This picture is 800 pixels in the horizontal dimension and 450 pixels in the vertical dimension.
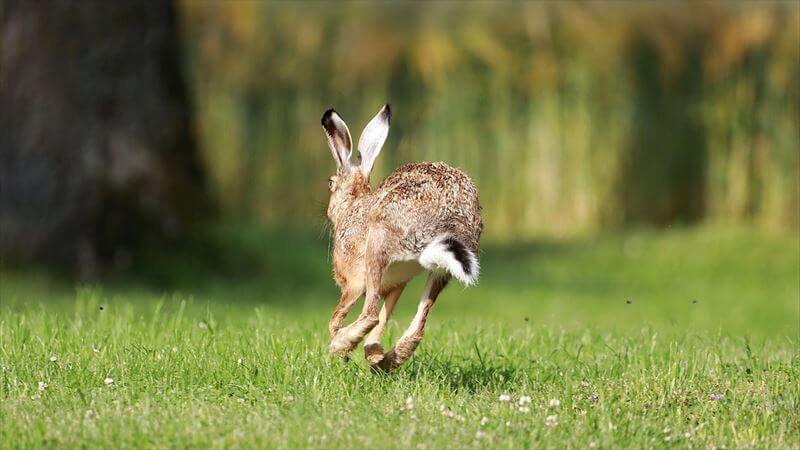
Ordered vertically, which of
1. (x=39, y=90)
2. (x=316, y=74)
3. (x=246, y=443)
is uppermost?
(x=316, y=74)

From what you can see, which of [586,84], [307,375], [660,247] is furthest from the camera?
[586,84]

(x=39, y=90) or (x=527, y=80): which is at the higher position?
(x=527, y=80)

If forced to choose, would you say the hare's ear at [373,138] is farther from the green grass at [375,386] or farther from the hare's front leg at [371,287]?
the green grass at [375,386]

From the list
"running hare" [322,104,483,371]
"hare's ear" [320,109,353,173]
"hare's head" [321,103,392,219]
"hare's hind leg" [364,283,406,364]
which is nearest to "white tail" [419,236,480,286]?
"running hare" [322,104,483,371]

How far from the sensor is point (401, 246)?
595 centimetres

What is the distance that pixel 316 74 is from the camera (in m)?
17.8

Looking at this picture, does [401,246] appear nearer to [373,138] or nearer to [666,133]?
[373,138]

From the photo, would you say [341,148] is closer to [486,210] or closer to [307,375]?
[307,375]

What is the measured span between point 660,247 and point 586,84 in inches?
116

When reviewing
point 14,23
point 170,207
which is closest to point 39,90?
point 14,23

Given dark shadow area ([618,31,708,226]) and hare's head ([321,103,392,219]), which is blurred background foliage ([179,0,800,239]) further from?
hare's head ([321,103,392,219])

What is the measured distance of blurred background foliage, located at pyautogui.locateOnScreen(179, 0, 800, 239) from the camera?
57.8ft

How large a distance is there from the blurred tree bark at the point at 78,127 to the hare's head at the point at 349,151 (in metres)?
6.26

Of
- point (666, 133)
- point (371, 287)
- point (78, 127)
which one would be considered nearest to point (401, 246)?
point (371, 287)
